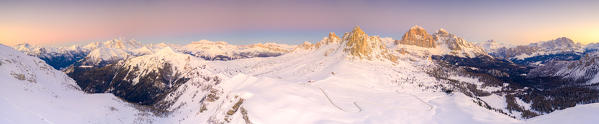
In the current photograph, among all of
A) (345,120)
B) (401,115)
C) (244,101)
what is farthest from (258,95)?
(401,115)

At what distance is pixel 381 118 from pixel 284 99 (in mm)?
33085

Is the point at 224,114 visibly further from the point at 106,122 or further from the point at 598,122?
the point at 598,122

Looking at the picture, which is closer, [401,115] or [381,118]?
[381,118]

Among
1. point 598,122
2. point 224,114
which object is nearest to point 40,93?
point 224,114

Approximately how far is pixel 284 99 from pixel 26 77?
73871 millimetres

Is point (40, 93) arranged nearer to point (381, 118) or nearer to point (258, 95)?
point (258, 95)

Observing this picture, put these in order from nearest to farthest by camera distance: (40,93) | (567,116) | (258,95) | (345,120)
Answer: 1. (567,116)
2. (40,93)
3. (345,120)
4. (258,95)

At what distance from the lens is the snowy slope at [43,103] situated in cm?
5012

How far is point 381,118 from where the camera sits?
87.1m

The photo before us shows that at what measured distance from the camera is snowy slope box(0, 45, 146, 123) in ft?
164

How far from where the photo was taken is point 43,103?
60.4m

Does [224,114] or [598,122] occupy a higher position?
[598,122]

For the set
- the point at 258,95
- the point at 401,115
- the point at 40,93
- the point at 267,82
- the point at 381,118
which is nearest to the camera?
the point at 40,93

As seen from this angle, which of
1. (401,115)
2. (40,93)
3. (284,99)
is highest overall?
(40,93)
